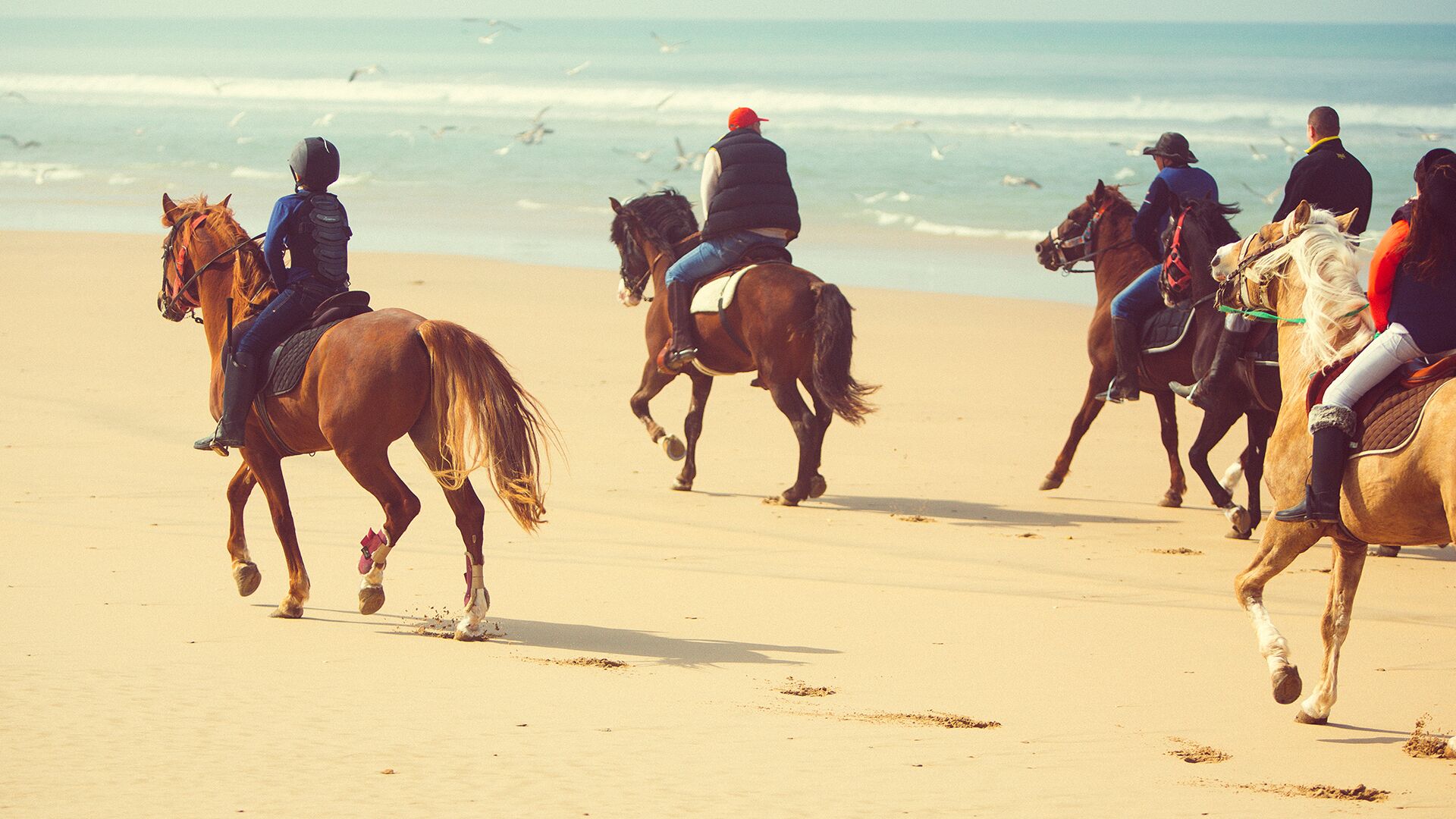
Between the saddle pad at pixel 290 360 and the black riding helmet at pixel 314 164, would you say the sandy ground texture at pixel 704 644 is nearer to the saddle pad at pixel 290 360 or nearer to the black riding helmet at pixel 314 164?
the saddle pad at pixel 290 360

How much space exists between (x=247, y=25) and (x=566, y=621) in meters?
185

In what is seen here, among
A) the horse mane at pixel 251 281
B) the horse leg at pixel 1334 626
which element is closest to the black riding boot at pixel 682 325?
the horse mane at pixel 251 281

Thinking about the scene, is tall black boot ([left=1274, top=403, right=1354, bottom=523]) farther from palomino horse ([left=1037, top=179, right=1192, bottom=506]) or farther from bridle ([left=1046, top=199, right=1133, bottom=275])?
bridle ([left=1046, top=199, right=1133, bottom=275])

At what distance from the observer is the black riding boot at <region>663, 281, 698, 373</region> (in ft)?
38.8

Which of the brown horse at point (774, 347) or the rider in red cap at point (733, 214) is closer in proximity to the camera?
the brown horse at point (774, 347)

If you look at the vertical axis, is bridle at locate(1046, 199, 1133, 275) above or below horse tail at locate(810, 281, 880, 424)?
above

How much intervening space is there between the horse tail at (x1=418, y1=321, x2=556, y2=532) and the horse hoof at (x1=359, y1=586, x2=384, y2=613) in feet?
2.17

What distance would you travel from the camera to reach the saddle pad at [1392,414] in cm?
581

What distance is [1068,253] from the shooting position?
1238cm

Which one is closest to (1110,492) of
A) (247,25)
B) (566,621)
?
(566,621)

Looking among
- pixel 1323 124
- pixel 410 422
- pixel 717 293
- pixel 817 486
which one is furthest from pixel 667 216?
pixel 410 422

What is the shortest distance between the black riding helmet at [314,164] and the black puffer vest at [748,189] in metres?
4.27

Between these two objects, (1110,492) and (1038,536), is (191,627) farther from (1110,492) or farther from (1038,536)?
(1110,492)

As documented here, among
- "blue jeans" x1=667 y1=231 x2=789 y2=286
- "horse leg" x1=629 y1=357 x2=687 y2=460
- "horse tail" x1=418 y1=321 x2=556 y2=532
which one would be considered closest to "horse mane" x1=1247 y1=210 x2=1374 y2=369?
"horse tail" x1=418 y1=321 x2=556 y2=532
